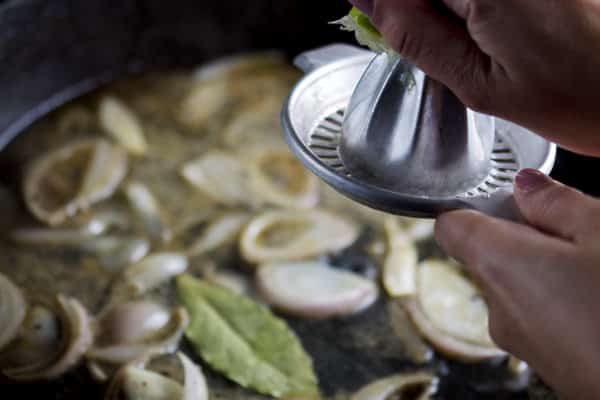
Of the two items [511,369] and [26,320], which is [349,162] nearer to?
[511,369]

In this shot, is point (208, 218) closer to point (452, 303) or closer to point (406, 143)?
point (452, 303)

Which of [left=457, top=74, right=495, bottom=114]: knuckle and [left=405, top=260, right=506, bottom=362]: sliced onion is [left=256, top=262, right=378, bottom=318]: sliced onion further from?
[left=457, top=74, right=495, bottom=114]: knuckle

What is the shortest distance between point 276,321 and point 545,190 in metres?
0.49

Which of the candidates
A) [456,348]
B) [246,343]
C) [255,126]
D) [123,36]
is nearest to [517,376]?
[456,348]

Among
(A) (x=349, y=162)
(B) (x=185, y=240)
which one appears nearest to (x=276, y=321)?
(B) (x=185, y=240)

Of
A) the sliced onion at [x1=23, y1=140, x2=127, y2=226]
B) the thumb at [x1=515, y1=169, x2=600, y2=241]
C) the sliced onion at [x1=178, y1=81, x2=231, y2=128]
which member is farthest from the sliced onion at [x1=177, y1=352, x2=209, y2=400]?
the sliced onion at [x1=178, y1=81, x2=231, y2=128]

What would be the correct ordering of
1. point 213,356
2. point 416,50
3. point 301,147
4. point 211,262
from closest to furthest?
1. point 416,50
2. point 301,147
3. point 213,356
4. point 211,262

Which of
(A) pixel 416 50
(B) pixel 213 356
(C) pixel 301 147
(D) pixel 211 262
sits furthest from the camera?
(D) pixel 211 262

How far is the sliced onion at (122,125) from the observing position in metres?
1.34

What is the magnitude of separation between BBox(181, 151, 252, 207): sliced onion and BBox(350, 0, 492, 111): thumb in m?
0.66

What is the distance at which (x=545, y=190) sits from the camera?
595 millimetres

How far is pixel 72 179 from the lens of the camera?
1251mm

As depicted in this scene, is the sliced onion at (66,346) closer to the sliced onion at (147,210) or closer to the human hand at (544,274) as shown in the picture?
the sliced onion at (147,210)

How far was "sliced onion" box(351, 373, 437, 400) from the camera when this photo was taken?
91cm
